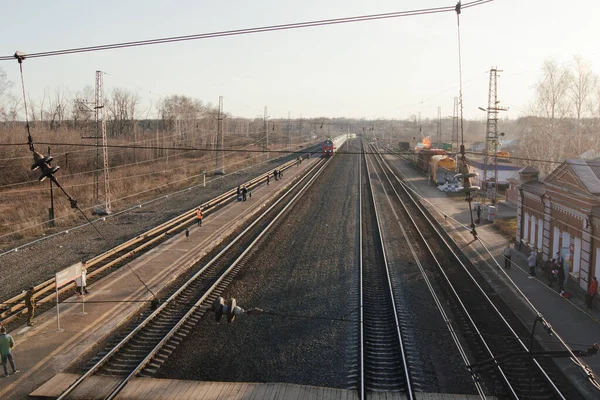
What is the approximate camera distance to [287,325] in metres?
12.7

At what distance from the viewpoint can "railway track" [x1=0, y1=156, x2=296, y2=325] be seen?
13.5 meters

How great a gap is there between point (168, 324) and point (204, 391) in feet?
12.0

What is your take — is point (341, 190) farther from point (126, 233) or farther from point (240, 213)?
point (126, 233)

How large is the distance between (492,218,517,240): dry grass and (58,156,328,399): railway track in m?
12.1

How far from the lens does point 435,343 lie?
11766 millimetres

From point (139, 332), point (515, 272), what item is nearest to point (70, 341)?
point (139, 332)

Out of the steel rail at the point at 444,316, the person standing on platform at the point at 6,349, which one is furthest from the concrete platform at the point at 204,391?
the person standing on platform at the point at 6,349

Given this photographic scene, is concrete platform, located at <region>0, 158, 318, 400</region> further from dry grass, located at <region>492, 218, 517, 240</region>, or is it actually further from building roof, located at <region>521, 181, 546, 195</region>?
dry grass, located at <region>492, 218, 517, 240</region>

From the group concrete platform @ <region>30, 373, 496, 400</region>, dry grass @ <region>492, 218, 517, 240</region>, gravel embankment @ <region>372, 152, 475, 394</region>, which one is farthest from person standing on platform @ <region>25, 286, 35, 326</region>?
dry grass @ <region>492, 218, 517, 240</region>

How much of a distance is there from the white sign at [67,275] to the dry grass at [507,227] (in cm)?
1871

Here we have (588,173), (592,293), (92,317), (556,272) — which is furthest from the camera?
(556,272)

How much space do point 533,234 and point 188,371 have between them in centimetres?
1500

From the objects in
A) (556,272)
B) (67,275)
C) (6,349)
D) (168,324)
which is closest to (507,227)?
(556,272)

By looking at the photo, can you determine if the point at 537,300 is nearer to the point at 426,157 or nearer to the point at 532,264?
the point at 532,264
